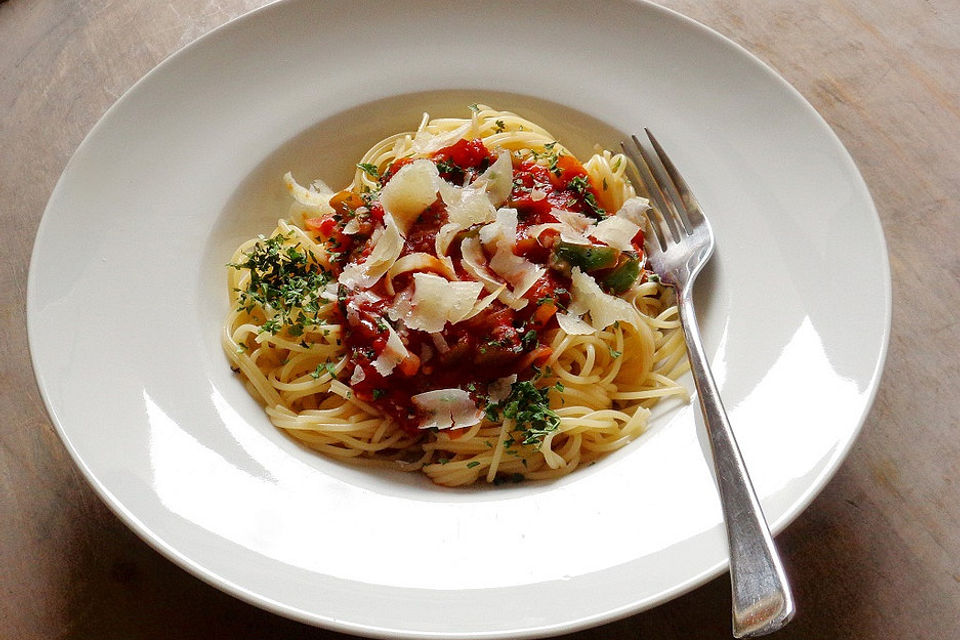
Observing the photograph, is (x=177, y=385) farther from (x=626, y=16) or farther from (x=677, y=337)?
(x=626, y=16)

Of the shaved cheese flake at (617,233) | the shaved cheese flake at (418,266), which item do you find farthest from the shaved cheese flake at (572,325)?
the shaved cheese flake at (418,266)

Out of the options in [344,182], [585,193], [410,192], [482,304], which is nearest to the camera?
[482,304]

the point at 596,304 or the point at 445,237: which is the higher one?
the point at 445,237

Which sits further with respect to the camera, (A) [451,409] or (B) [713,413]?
(A) [451,409]

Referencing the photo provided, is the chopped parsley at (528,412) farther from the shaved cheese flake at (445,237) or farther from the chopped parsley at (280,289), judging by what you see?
the chopped parsley at (280,289)

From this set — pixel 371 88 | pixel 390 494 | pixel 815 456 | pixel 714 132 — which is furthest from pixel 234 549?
pixel 714 132

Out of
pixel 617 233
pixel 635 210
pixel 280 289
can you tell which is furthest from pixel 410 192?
pixel 635 210

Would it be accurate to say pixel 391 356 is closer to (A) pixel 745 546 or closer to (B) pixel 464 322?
(B) pixel 464 322
